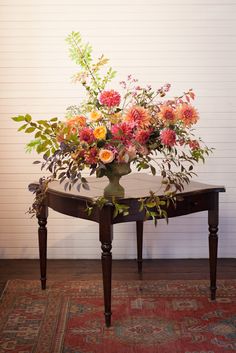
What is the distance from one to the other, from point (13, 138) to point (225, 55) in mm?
1927

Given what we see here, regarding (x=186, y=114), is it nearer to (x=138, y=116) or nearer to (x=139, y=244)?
(x=138, y=116)

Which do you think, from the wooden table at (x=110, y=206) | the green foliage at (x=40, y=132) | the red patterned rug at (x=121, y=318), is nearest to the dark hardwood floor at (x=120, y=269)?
the red patterned rug at (x=121, y=318)

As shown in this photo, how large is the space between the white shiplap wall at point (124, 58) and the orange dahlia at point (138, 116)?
5.60 feet

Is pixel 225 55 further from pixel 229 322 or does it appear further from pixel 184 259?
pixel 229 322

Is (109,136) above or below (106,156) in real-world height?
above

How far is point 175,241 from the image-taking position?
212 inches

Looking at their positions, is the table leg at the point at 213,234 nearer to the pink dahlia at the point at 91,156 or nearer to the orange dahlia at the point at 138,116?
the orange dahlia at the point at 138,116

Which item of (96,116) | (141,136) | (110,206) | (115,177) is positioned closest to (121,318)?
(110,206)

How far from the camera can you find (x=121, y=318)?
386 cm

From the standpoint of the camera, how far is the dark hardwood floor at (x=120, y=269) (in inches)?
189

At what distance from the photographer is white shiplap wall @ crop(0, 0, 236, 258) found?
512 cm

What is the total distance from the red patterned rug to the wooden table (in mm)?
153

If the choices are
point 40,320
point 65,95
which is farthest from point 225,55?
point 40,320

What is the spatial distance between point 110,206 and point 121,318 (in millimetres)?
780
